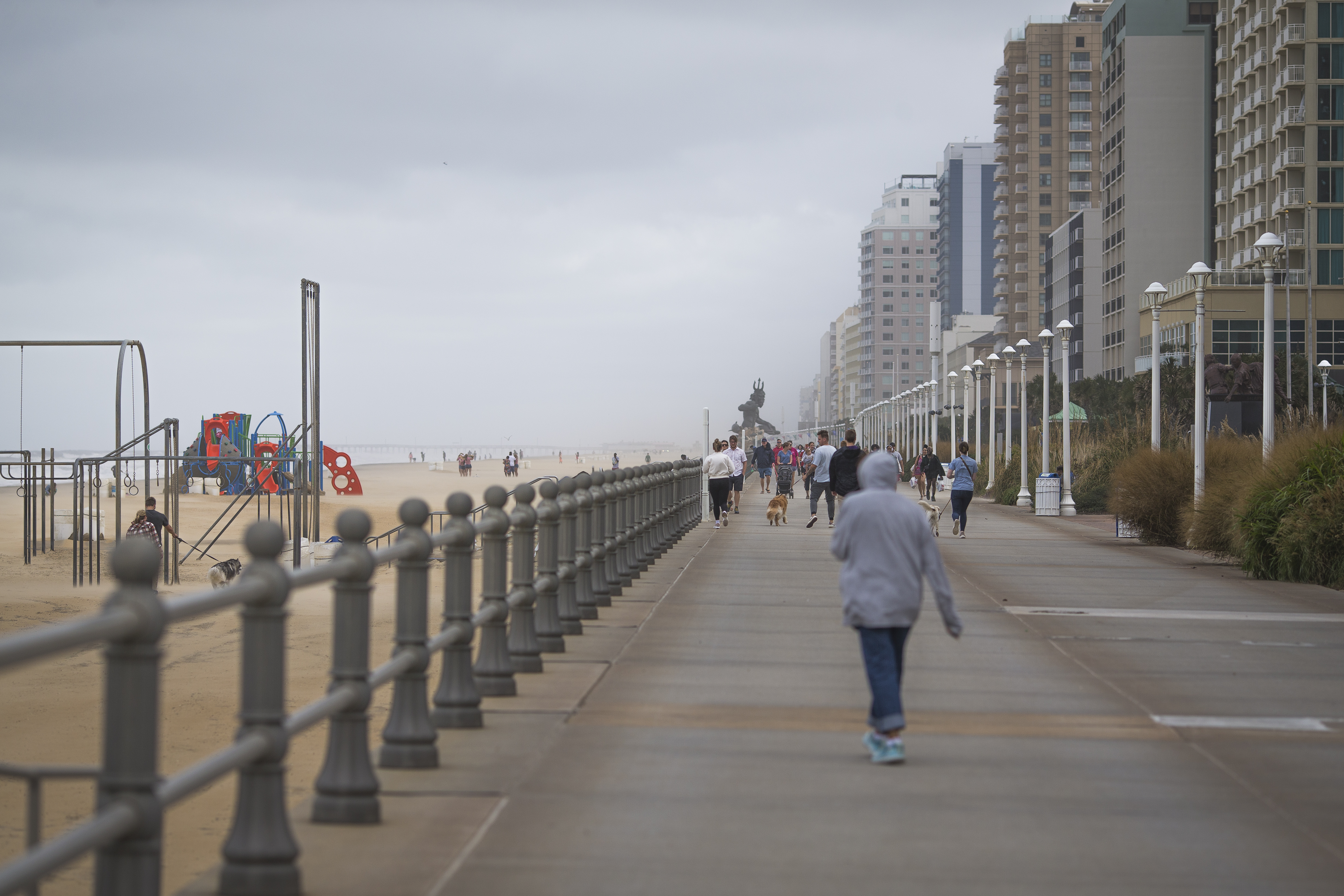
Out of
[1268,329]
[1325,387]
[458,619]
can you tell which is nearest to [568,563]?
[458,619]

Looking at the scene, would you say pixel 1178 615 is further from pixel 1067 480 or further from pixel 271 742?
pixel 1067 480

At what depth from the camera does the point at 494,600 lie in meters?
8.20

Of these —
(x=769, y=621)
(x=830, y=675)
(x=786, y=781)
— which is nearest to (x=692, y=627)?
(x=769, y=621)


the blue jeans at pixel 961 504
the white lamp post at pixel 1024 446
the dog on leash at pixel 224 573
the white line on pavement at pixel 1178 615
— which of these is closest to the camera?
the white line on pavement at pixel 1178 615

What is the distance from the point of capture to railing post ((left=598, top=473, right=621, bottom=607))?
533 inches

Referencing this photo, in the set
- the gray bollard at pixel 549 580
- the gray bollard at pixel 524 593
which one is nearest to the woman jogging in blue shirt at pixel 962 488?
the gray bollard at pixel 549 580

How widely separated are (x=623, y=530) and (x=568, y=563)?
4.04 metres

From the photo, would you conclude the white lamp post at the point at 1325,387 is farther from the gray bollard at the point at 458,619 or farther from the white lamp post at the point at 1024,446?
the gray bollard at the point at 458,619

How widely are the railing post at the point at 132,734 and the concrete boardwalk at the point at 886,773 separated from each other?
4.23ft

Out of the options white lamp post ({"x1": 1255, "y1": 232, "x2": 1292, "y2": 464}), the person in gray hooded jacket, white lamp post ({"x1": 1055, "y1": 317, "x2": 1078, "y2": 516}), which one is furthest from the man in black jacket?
the person in gray hooded jacket

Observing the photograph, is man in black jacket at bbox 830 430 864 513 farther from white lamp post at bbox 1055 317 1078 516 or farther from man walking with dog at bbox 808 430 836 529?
white lamp post at bbox 1055 317 1078 516

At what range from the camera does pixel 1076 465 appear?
129 feet

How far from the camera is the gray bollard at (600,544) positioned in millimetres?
12898

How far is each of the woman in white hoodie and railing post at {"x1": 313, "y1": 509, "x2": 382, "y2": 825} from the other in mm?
22751
